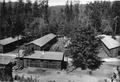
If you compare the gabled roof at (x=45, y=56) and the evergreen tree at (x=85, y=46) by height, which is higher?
the evergreen tree at (x=85, y=46)

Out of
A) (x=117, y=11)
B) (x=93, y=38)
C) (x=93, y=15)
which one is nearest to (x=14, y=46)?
(x=93, y=38)

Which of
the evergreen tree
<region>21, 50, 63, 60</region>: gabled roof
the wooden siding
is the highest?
the evergreen tree

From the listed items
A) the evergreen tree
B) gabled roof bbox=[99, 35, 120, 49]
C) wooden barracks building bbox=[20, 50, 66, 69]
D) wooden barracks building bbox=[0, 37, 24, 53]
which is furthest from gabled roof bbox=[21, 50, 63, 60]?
wooden barracks building bbox=[0, 37, 24, 53]

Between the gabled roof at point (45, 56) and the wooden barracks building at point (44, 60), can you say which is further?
the gabled roof at point (45, 56)

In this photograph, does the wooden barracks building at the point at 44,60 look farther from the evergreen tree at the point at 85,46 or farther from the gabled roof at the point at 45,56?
the evergreen tree at the point at 85,46

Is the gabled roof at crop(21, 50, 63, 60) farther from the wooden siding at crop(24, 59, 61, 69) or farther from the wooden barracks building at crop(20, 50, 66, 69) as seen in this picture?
the wooden siding at crop(24, 59, 61, 69)

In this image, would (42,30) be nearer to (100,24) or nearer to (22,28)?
(22,28)

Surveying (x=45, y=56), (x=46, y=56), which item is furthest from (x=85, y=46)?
(x=45, y=56)

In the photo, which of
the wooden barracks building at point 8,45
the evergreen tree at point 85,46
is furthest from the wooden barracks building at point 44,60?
the wooden barracks building at point 8,45

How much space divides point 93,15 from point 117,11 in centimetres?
1401

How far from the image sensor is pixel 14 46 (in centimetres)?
5994

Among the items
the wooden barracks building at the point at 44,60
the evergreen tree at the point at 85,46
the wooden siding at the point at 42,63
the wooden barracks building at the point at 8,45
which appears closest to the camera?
the evergreen tree at the point at 85,46

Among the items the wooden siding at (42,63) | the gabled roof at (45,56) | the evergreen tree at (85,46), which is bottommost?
the wooden siding at (42,63)

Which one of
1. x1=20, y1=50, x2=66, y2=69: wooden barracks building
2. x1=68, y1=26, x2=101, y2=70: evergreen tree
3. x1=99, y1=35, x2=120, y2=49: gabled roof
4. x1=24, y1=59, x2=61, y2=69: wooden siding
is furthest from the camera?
x1=99, y1=35, x2=120, y2=49: gabled roof
